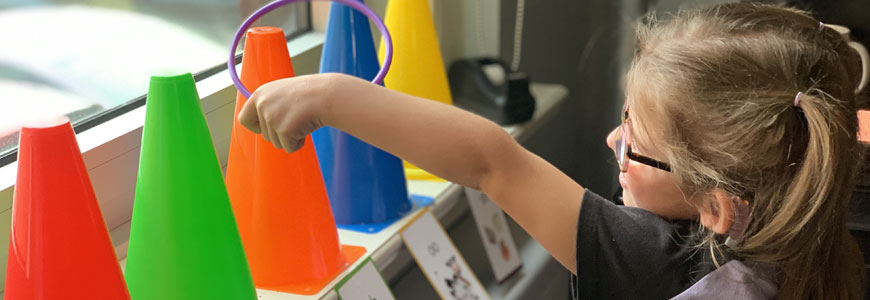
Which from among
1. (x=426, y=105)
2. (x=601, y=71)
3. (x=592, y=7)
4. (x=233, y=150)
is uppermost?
(x=426, y=105)

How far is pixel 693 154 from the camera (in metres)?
0.74

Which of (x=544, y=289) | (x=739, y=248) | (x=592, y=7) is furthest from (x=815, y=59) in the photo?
(x=592, y=7)

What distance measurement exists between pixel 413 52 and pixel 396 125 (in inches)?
21.9

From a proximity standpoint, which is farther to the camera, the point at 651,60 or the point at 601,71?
the point at 601,71

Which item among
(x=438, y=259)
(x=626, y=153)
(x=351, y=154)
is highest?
(x=626, y=153)

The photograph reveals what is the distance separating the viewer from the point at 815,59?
2.42ft

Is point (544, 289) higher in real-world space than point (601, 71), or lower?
lower

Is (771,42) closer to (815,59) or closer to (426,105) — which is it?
(815,59)

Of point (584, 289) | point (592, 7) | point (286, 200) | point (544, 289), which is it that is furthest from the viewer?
point (592, 7)

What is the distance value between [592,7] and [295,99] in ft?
4.38

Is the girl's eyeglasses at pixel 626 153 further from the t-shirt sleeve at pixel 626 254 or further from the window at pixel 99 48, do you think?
the window at pixel 99 48

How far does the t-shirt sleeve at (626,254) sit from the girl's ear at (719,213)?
0.03 metres

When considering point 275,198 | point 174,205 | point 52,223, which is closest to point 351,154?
point 275,198

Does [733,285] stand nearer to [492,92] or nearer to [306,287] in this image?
[306,287]
